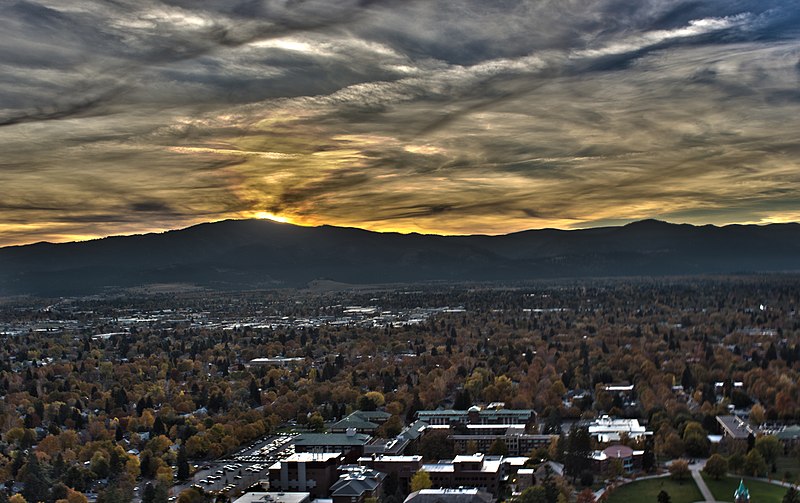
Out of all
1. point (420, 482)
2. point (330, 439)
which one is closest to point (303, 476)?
point (420, 482)

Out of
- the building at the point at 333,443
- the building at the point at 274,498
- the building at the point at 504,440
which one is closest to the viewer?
the building at the point at 274,498

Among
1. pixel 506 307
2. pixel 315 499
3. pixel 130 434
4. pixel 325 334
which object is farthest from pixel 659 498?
pixel 506 307

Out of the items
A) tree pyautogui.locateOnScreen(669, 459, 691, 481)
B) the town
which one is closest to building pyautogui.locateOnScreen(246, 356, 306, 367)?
the town

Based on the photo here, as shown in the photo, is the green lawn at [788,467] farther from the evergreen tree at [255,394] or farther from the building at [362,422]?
the evergreen tree at [255,394]

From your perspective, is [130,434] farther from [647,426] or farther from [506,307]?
[506,307]

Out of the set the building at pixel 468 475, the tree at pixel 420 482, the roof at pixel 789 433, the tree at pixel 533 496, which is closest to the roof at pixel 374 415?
the building at pixel 468 475

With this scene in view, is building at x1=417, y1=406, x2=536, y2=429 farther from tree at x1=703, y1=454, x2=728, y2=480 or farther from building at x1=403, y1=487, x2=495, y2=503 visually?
building at x1=403, y1=487, x2=495, y2=503

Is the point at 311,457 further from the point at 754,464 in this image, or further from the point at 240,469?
the point at 754,464
